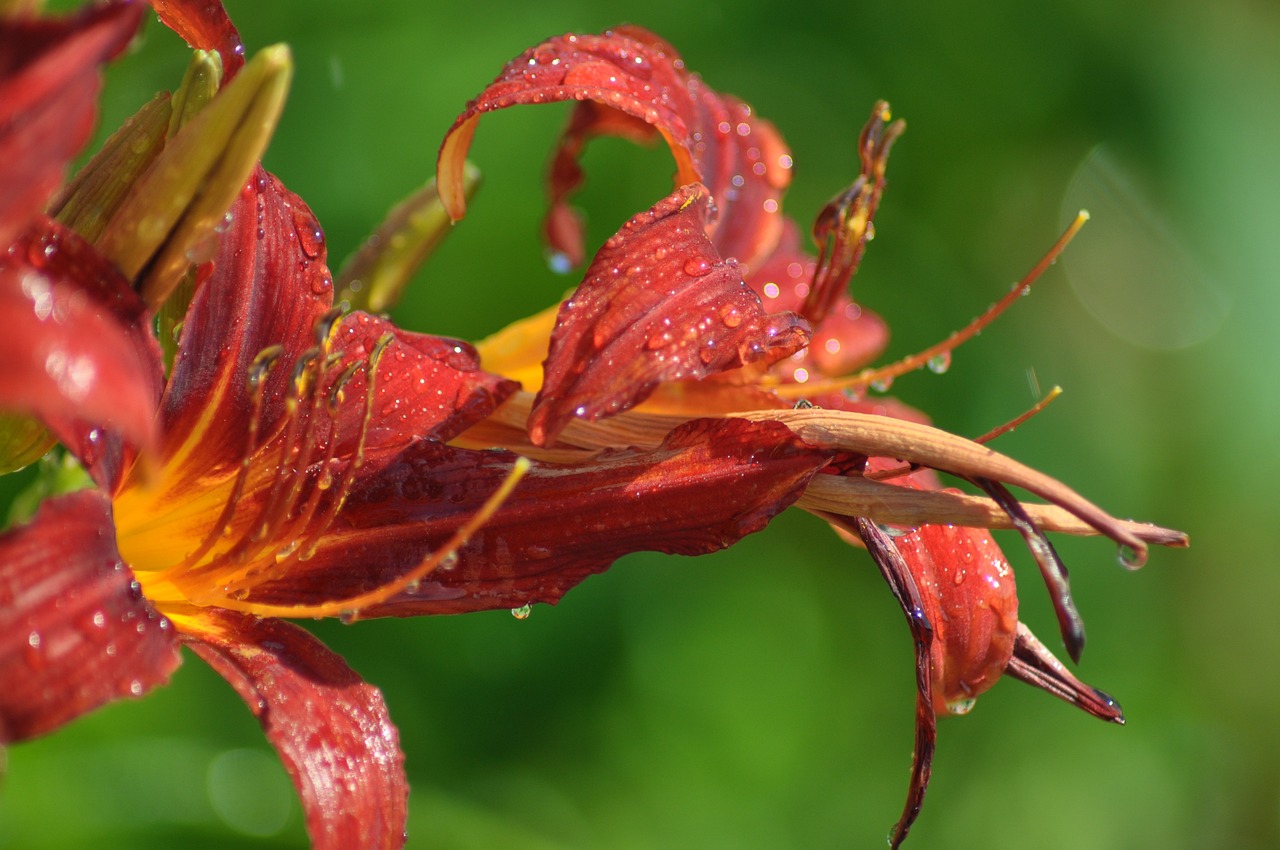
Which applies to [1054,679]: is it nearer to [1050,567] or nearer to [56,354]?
[1050,567]

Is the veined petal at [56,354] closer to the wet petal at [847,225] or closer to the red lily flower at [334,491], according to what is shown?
the red lily flower at [334,491]

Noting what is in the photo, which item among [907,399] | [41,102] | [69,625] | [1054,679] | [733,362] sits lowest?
[907,399]

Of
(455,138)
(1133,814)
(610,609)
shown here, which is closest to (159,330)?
(455,138)

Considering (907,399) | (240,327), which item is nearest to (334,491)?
(240,327)

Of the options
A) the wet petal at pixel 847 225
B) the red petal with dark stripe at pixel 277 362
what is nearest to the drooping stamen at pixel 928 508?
the red petal with dark stripe at pixel 277 362

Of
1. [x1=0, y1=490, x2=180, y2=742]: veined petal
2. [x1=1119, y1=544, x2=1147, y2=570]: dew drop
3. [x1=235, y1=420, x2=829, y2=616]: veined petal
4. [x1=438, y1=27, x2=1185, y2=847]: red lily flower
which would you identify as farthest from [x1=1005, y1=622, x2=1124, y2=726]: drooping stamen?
[x1=0, y1=490, x2=180, y2=742]: veined petal
